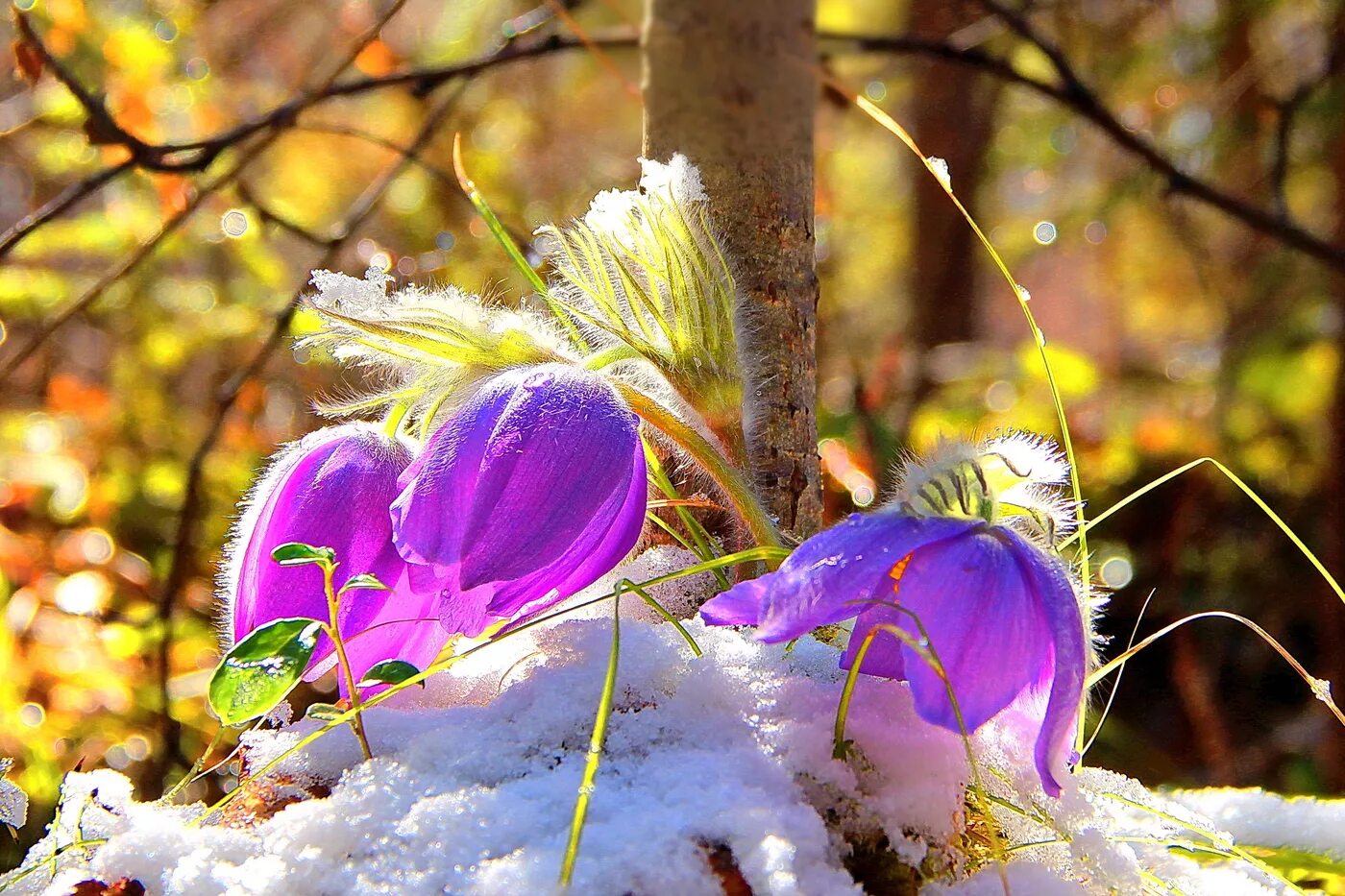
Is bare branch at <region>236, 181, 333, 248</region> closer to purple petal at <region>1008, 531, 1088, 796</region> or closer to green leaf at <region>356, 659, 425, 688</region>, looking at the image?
green leaf at <region>356, 659, 425, 688</region>

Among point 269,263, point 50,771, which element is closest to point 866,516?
point 50,771

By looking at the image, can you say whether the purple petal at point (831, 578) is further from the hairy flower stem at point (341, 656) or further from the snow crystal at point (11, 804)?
the snow crystal at point (11, 804)

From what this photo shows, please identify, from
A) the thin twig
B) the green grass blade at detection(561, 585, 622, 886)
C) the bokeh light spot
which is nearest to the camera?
the green grass blade at detection(561, 585, 622, 886)

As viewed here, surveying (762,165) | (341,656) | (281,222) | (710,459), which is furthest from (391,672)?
(281,222)

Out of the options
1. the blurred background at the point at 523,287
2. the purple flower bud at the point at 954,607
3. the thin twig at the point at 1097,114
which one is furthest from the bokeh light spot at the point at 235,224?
the purple flower bud at the point at 954,607

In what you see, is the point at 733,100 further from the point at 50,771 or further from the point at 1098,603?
the point at 50,771

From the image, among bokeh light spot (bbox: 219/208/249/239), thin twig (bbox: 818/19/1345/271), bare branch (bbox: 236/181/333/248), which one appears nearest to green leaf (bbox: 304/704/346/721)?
bare branch (bbox: 236/181/333/248)
